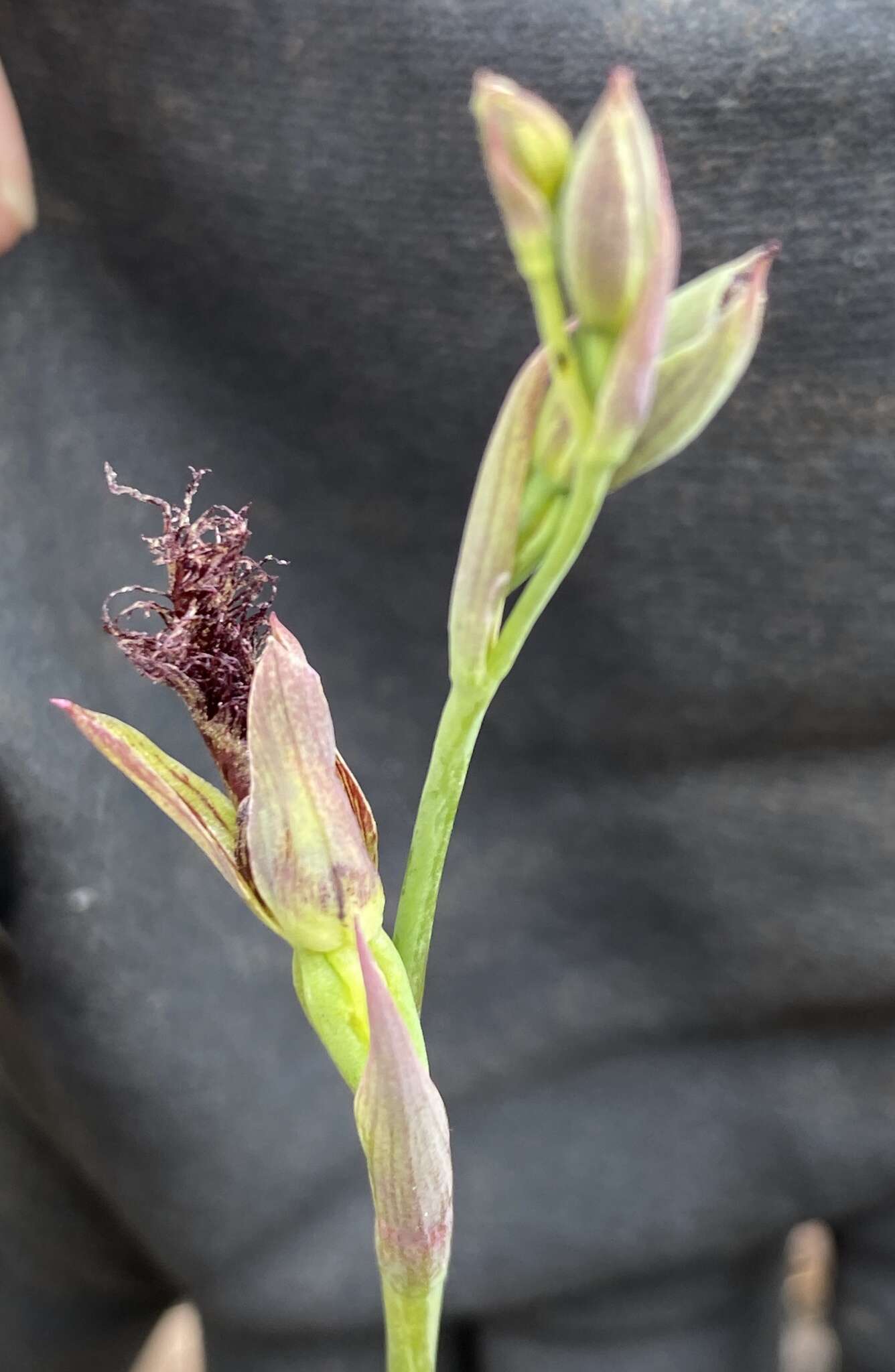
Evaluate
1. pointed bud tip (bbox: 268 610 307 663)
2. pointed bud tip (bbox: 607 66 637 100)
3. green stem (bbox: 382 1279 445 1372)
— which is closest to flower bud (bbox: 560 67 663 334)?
pointed bud tip (bbox: 607 66 637 100)

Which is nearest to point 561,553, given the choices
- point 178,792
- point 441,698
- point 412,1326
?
point 178,792

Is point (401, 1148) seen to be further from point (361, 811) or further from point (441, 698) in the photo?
point (441, 698)

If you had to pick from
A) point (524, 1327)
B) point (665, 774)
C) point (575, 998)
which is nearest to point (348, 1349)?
point (524, 1327)

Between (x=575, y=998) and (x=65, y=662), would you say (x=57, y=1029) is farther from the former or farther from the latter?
(x=575, y=998)

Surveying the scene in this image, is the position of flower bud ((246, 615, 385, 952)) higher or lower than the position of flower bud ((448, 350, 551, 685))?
lower

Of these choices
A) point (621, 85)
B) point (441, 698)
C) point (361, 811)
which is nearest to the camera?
point (621, 85)

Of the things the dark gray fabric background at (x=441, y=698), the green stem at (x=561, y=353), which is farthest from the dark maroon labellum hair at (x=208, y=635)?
the dark gray fabric background at (x=441, y=698)

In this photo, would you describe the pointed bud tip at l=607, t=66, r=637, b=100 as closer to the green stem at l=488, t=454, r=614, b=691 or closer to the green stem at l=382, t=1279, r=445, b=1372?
the green stem at l=488, t=454, r=614, b=691
